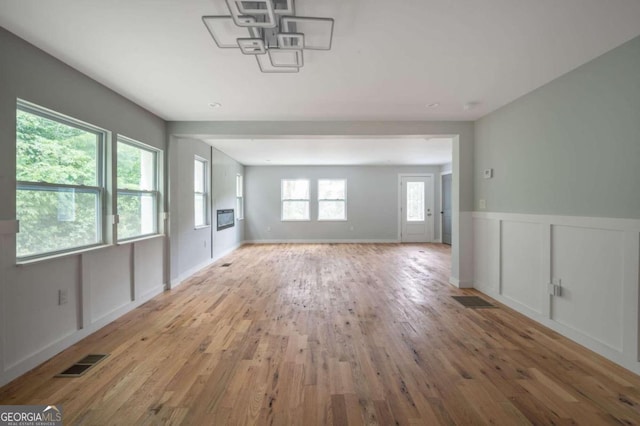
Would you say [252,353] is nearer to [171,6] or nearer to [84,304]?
[84,304]

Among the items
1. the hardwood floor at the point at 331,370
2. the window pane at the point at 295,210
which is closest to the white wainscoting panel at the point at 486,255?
the hardwood floor at the point at 331,370

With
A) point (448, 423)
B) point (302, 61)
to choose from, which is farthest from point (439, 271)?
point (302, 61)

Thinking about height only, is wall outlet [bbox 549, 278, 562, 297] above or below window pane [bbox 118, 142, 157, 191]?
below

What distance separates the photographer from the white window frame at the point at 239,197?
824cm

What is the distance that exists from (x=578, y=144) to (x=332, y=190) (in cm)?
680

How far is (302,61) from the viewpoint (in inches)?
90.7

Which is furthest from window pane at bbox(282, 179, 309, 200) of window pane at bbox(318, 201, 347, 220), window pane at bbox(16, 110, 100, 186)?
window pane at bbox(16, 110, 100, 186)

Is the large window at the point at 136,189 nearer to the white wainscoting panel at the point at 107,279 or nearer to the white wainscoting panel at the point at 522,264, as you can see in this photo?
the white wainscoting panel at the point at 107,279

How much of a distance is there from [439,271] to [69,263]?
5194 millimetres

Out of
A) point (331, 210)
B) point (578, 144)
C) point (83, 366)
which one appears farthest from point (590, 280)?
point (331, 210)

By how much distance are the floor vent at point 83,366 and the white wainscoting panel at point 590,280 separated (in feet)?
13.0

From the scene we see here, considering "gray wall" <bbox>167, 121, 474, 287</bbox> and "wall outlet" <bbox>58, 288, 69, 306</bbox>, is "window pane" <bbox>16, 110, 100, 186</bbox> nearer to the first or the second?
"wall outlet" <bbox>58, 288, 69, 306</bbox>

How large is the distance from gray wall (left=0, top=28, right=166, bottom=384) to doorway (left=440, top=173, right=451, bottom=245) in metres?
8.04

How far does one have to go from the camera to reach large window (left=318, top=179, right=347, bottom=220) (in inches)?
355
